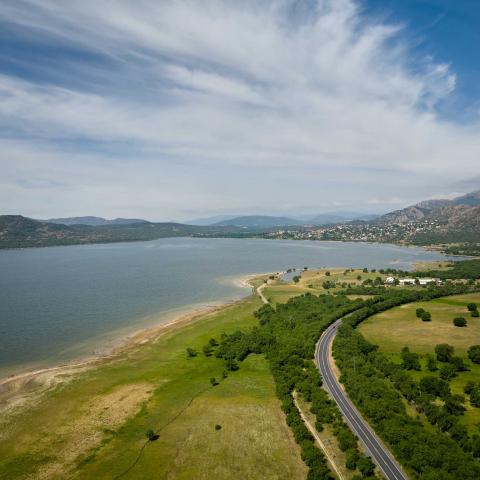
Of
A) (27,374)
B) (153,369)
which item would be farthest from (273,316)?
(27,374)

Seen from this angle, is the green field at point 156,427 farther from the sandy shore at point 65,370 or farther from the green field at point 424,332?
the green field at point 424,332

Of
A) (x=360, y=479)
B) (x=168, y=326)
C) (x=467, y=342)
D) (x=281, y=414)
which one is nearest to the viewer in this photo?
(x=360, y=479)

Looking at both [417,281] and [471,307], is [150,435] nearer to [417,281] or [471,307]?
[471,307]

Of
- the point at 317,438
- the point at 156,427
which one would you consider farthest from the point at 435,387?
the point at 156,427

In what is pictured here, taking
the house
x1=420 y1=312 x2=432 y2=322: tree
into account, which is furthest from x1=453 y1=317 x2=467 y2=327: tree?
the house

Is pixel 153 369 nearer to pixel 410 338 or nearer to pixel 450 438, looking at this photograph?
pixel 450 438

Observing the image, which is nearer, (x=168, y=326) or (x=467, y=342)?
(x=467, y=342)
